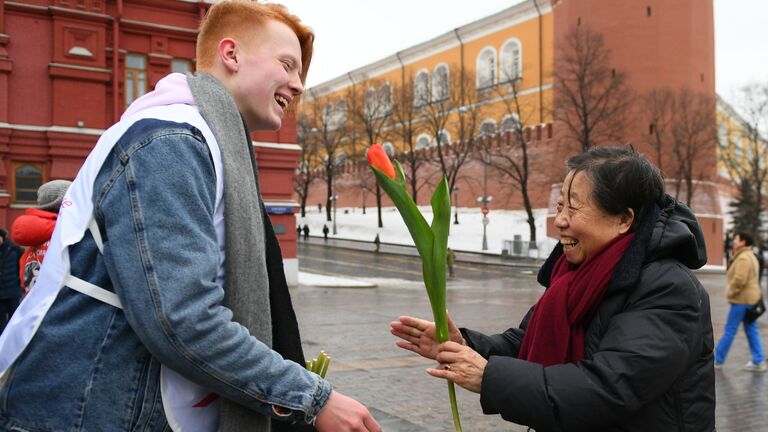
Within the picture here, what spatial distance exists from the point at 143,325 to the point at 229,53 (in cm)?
79

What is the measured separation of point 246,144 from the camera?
1852 millimetres

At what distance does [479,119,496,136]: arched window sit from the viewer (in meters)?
50.9

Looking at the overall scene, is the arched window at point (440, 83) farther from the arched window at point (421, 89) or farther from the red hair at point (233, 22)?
the red hair at point (233, 22)

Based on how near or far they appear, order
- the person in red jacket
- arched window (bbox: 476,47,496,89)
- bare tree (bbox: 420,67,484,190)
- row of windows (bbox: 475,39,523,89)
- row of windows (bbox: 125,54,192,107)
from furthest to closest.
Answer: arched window (bbox: 476,47,496,89)
row of windows (bbox: 475,39,523,89)
bare tree (bbox: 420,67,484,190)
row of windows (bbox: 125,54,192,107)
the person in red jacket

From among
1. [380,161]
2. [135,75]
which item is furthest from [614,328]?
[135,75]

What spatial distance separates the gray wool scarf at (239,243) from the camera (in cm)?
170

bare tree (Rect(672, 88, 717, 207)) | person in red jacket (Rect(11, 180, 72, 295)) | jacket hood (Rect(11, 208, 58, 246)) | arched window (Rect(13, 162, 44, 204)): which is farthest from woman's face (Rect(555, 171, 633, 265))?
bare tree (Rect(672, 88, 717, 207))

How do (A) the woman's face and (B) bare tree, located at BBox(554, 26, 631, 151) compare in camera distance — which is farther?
(B) bare tree, located at BBox(554, 26, 631, 151)

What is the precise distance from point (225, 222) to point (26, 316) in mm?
477

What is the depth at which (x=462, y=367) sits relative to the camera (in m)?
2.10

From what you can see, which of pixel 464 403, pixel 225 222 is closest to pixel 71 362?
pixel 225 222

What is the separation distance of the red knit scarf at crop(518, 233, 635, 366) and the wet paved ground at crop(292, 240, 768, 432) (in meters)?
3.41

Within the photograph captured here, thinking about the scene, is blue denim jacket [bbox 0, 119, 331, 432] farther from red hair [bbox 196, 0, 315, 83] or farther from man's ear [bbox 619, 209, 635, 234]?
man's ear [bbox 619, 209, 635, 234]

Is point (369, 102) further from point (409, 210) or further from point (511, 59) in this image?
point (409, 210)
